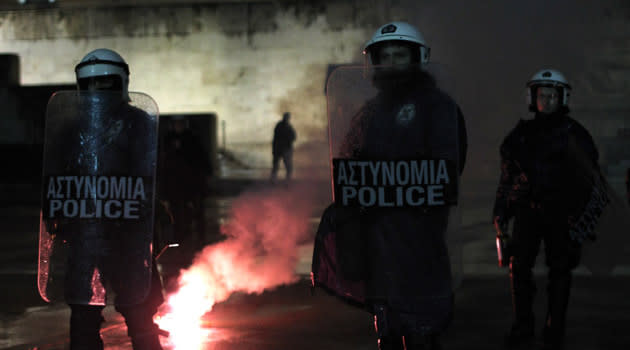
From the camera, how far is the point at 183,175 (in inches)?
341

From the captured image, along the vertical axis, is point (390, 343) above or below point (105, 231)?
below

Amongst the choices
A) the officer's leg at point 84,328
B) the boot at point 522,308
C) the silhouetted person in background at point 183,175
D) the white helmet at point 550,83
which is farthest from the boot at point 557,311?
the silhouetted person in background at point 183,175

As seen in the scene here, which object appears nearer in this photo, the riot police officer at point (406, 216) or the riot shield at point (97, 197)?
the riot police officer at point (406, 216)

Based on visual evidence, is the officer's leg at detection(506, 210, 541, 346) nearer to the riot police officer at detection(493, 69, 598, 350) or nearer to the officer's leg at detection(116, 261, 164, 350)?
the riot police officer at detection(493, 69, 598, 350)

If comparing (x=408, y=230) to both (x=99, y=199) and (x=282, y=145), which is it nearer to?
(x=99, y=199)

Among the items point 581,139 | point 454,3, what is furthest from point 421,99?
point 454,3

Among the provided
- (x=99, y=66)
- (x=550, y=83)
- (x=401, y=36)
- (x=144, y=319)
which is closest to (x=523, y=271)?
(x=550, y=83)

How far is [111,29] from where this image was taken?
26016mm

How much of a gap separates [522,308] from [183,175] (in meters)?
4.65

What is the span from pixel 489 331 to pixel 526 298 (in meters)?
0.46

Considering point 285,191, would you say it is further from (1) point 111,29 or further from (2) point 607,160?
(1) point 111,29

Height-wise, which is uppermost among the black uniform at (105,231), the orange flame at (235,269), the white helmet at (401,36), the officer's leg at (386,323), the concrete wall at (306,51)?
the concrete wall at (306,51)

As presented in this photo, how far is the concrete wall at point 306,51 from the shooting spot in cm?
2297

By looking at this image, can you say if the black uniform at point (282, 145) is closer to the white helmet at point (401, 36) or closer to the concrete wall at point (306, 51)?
the concrete wall at point (306, 51)
